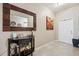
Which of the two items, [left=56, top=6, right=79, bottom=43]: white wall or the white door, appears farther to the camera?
the white door

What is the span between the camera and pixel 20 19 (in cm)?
336

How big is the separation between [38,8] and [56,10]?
1.90 metres

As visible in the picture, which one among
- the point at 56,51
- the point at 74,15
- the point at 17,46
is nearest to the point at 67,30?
the point at 74,15

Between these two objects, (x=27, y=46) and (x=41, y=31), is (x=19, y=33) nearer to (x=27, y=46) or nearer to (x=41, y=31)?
(x=27, y=46)

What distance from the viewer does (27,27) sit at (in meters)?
3.71

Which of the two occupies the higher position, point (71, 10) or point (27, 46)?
point (71, 10)

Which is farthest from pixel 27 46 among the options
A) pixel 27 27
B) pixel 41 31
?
pixel 41 31

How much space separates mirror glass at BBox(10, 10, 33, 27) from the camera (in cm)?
299

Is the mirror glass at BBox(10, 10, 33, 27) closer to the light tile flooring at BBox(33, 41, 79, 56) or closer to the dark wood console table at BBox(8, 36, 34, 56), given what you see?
the dark wood console table at BBox(8, 36, 34, 56)

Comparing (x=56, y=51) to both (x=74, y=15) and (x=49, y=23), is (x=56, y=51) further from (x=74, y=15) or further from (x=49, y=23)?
(x=74, y=15)

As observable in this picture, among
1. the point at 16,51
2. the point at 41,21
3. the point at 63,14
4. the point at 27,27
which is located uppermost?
the point at 63,14

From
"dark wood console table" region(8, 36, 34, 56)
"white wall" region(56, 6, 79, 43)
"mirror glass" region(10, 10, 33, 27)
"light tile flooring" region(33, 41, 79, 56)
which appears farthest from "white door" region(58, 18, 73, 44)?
"dark wood console table" region(8, 36, 34, 56)

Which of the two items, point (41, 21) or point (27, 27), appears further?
point (41, 21)

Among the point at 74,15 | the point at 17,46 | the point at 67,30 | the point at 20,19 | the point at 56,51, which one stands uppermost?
the point at 74,15
